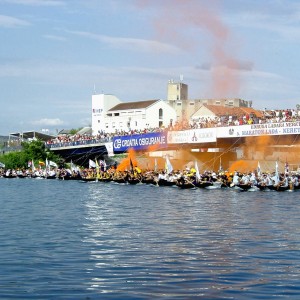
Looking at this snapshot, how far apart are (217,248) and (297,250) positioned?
9.93 feet

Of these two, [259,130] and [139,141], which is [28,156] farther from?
[259,130]

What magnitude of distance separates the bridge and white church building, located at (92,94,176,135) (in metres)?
23.2

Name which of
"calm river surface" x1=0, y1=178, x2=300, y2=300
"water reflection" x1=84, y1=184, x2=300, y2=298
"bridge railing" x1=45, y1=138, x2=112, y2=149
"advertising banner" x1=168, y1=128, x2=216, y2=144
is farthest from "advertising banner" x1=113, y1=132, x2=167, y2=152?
"calm river surface" x1=0, y1=178, x2=300, y2=300

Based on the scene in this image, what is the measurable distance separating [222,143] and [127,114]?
47.0m

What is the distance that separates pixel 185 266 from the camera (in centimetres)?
2194

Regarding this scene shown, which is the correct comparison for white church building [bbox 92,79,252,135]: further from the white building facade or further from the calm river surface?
the calm river surface

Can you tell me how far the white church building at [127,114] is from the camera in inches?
4815

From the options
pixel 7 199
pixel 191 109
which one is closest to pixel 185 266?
pixel 7 199

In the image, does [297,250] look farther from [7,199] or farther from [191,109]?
[191,109]

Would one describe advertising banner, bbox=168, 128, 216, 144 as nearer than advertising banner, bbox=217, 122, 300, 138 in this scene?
No

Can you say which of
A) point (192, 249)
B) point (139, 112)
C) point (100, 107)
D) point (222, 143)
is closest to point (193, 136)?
point (222, 143)

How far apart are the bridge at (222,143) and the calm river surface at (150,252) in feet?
94.1

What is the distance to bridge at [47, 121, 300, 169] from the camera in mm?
70375

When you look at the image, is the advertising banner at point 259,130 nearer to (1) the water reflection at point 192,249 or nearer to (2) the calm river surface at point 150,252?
(1) the water reflection at point 192,249
